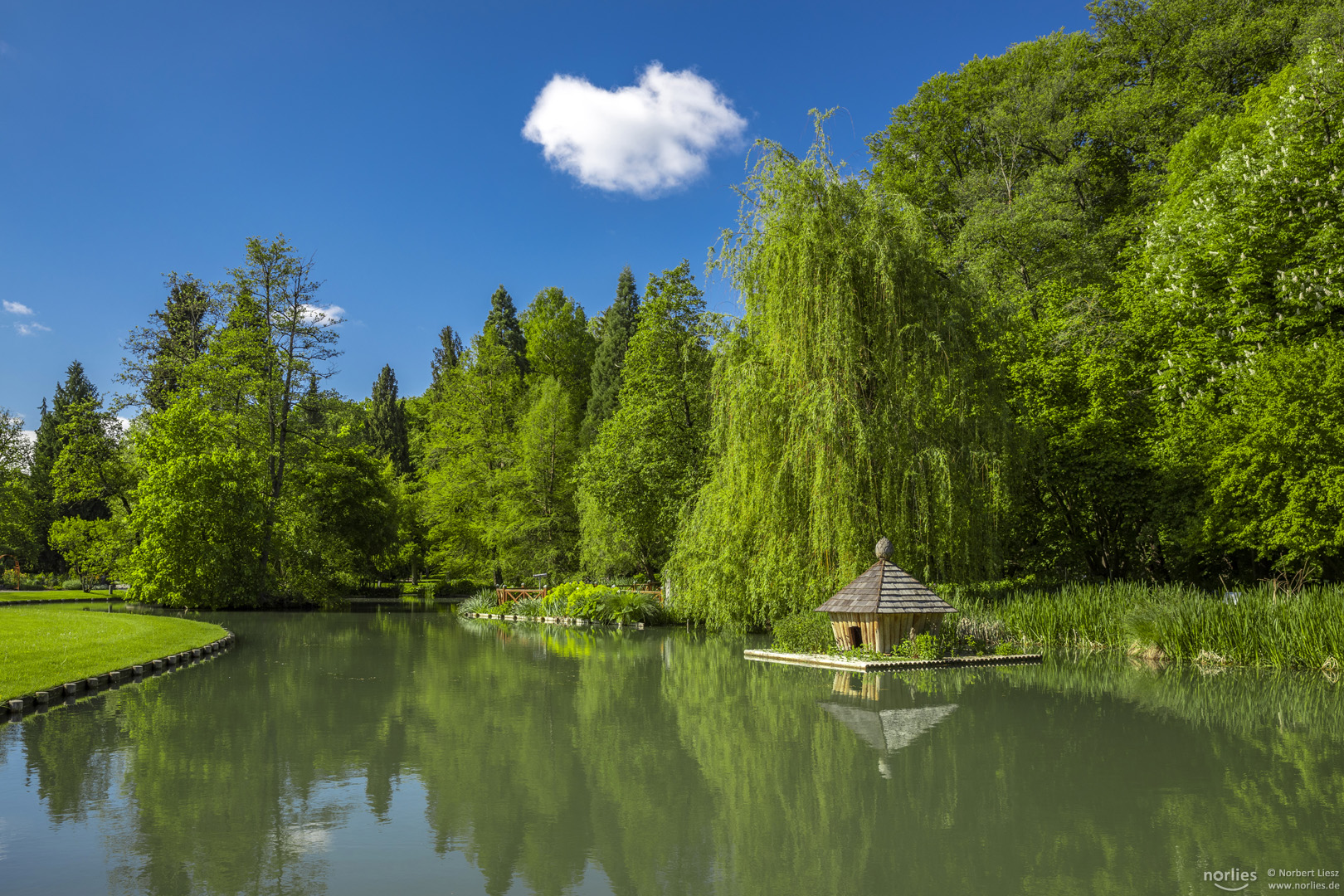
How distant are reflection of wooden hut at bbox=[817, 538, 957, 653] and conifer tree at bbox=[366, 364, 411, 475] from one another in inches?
1981

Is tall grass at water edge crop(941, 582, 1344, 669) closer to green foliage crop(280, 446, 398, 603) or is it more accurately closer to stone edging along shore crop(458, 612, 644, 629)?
stone edging along shore crop(458, 612, 644, 629)

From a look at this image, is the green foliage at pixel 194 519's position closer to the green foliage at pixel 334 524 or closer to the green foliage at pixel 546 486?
the green foliage at pixel 334 524

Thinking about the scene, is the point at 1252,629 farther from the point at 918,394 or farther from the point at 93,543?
the point at 93,543

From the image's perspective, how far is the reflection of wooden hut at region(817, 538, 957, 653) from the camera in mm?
15602

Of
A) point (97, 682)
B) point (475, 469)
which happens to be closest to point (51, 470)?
point (475, 469)

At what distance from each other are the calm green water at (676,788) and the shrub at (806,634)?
3857 mm

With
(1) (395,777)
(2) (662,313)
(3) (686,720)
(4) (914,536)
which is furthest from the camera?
(2) (662,313)

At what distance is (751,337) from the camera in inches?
798

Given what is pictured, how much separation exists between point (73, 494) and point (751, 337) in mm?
36946

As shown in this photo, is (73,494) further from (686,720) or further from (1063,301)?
(1063,301)

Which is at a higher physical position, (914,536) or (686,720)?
(914,536)

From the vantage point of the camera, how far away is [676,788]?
7.26 m

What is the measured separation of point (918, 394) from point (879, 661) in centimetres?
625

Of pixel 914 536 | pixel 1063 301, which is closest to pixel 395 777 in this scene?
pixel 914 536
